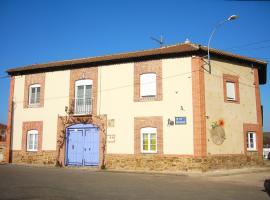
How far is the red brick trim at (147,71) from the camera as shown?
19469mm

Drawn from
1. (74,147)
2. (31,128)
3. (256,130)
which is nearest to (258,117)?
(256,130)

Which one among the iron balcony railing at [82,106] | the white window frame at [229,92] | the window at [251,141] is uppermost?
the white window frame at [229,92]

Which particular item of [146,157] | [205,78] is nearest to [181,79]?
[205,78]

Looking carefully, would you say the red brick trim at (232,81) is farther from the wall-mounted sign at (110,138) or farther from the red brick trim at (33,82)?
the red brick trim at (33,82)

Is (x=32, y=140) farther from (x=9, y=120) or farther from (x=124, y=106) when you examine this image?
(x=124, y=106)

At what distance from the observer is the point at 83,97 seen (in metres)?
21.5

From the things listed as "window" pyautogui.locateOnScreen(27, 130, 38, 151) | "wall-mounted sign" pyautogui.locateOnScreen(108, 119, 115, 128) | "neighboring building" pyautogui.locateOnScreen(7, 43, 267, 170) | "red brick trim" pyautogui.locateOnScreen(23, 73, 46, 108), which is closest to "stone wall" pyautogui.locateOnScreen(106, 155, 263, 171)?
"neighboring building" pyautogui.locateOnScreen(7, 43, 267, 170)

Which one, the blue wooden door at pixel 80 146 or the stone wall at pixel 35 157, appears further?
the stone wall at pixel 35 157

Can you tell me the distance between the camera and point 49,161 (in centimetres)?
2173

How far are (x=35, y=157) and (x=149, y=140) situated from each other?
27.1 ft

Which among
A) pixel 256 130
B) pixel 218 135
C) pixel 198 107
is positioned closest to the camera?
pixel 198 107

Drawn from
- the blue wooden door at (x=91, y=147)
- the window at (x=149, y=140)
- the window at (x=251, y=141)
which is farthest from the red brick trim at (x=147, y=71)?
the window at (x=251, y=141)

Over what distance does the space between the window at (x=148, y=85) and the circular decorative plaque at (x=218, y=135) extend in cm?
403

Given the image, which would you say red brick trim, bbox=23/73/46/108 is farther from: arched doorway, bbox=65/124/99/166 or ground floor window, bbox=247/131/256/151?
ground floor window, bbox=247/131/256/151
